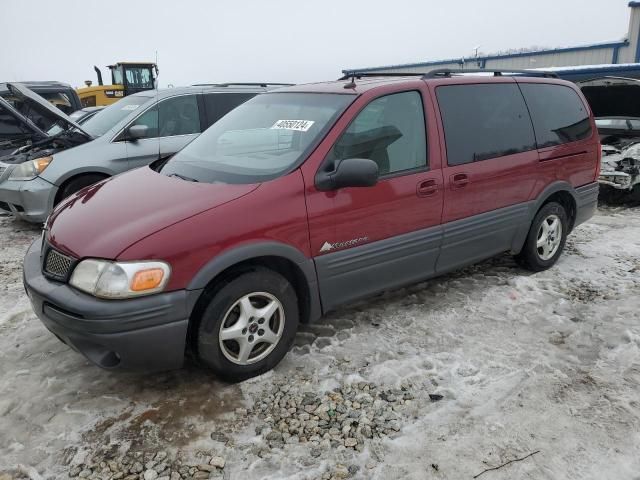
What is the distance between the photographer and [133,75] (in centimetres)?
1866

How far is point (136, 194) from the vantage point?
10.4ft

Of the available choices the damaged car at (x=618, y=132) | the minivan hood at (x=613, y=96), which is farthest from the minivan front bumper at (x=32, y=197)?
the minivan hood at (x=613, y=96)

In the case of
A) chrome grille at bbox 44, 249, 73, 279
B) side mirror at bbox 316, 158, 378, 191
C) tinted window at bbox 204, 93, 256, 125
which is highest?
tinted window at bbox 204, 93, 256, 125

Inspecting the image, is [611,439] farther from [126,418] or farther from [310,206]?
[126,418]

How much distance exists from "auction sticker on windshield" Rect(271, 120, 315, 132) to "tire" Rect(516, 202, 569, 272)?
235 centimetres

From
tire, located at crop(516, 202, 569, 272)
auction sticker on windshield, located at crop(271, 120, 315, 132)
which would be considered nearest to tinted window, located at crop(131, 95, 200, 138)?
auction sticker on windshield, located at crop(271, 120, 315, 132)


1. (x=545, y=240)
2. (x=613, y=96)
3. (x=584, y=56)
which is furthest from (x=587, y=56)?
(x=545, y=240)

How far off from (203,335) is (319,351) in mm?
890

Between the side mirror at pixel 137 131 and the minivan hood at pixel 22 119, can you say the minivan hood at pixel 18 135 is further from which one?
the side mirror at pixel 137 131

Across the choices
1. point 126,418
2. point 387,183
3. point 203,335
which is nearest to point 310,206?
point 387,183

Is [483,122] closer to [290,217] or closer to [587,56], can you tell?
[290,217]

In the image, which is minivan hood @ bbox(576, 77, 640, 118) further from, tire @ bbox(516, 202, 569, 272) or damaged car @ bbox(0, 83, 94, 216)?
damaged car @ bbox(0, 83, 94, 216)

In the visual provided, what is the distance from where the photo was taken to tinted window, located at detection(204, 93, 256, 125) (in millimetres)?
6711

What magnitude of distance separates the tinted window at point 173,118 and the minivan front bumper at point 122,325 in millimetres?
3944
